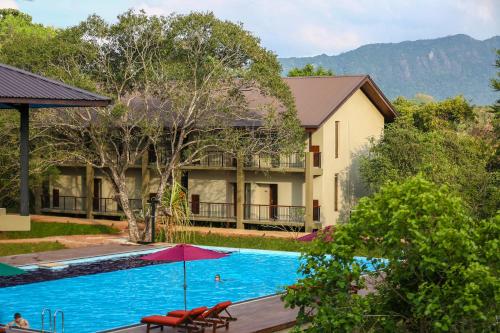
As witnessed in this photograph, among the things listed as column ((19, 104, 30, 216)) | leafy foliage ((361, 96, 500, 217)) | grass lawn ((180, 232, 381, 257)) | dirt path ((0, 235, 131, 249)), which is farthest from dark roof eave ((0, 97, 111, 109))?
leafy foliage ((361, 96, 500, 217))

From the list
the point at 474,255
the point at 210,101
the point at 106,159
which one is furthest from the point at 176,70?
the point at 474,255

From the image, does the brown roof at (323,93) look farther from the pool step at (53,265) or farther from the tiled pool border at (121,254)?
the pool step at (53,265)

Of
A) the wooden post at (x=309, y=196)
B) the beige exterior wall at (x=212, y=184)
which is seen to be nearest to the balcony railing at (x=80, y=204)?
the beige exterior wall at (x=212, y=184)

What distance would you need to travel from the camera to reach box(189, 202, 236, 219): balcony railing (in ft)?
152

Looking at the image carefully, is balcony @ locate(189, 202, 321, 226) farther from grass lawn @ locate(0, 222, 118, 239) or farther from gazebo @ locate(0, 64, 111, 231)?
gazebo @ locate(0, 64, 111, 231)

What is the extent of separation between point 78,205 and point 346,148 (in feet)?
50.7

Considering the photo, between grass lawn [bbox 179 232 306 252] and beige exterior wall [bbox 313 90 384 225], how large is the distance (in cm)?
657

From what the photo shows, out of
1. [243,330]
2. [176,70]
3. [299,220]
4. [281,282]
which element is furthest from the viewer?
[299,220]

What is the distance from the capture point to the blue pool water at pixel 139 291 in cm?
2512

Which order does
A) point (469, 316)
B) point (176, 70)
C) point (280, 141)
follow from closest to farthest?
point (469, 316) → point (176, 70) → point (280, 141)

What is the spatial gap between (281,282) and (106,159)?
12276 mm

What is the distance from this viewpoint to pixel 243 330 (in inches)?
818

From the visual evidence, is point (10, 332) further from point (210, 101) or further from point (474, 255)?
point (210, 101)

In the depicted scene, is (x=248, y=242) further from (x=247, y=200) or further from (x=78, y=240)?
(x=247, y=200)
